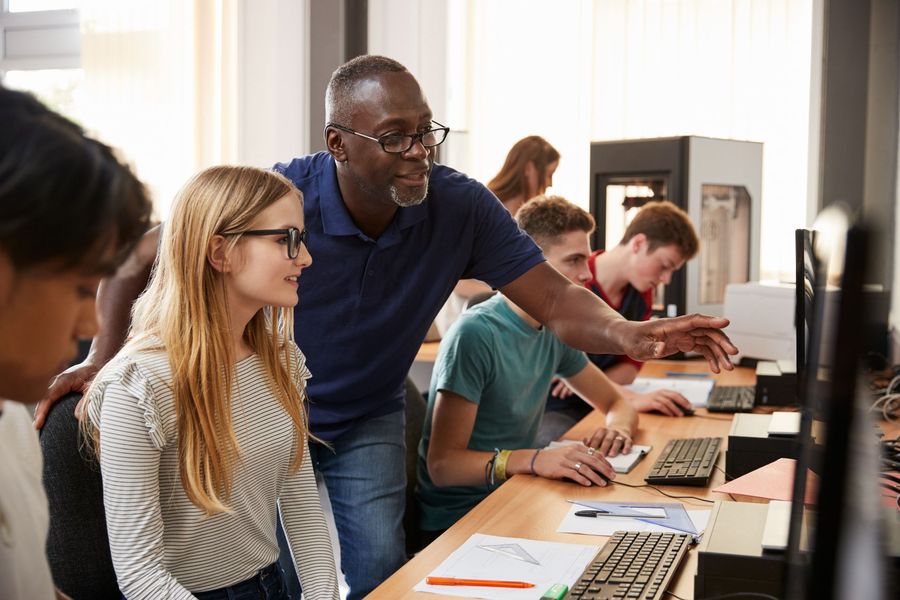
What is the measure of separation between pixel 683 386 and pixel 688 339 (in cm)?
142

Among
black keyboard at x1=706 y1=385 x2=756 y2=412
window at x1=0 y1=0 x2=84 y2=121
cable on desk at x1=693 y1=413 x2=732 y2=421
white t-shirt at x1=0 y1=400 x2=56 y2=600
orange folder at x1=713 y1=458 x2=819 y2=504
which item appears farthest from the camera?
window at x1=0 y1=0 x2=84 y2=121

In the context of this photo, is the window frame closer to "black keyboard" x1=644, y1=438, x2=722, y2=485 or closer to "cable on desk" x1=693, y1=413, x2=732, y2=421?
"cable on desk" x1=693, y1=413, x2=732, y2=421

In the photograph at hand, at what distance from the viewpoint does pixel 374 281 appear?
2.00 meters

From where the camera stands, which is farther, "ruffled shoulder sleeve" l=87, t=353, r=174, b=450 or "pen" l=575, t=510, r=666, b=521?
"pen" l=575, t=510, r=666, b=521

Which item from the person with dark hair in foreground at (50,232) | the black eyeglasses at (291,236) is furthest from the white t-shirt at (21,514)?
the black eyeglasses at (291,236)

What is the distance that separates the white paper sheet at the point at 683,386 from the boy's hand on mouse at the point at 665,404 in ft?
0.53

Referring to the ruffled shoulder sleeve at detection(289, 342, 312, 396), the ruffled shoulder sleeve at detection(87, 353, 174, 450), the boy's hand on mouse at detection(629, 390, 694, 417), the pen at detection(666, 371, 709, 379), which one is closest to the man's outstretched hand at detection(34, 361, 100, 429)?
the ruffled shoulder sleeve at detection(87, 353, 174, 450)

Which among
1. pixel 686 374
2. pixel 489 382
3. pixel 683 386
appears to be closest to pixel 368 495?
pixel 489 382

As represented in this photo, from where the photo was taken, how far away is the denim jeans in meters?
1.48

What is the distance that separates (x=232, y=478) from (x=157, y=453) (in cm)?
14

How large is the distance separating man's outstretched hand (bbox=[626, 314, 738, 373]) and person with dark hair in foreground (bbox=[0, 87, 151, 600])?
1.13m

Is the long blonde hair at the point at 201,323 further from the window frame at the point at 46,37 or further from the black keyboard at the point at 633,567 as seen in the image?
the window frame at the point at 46,37

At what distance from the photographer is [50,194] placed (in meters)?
0.65

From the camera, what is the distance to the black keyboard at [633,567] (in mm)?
1219
